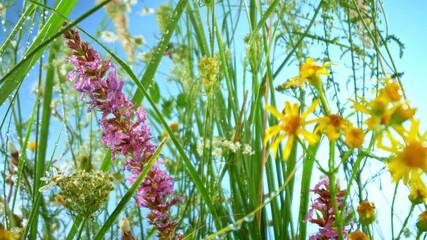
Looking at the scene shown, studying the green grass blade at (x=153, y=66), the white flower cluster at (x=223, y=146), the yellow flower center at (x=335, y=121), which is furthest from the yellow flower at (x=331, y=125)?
the white flower cluster at (x=223, y=146)

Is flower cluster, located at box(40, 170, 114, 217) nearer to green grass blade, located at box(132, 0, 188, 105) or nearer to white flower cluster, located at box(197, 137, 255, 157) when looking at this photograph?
green grass blade, located at box(132, 0, 188, 105)

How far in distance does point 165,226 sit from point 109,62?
24cm

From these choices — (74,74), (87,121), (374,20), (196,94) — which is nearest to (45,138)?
(74,74)

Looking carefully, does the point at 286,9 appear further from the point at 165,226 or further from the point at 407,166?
the point at 407,166

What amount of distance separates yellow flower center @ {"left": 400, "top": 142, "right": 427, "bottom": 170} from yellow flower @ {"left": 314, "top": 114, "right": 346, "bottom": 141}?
0.20 feet

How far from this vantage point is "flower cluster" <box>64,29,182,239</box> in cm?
80

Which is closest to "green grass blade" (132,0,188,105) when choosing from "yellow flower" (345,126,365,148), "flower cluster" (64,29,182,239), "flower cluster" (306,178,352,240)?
"flower cluster" (64,29,182,239)

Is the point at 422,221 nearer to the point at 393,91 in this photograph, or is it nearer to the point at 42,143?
the point at 393,91

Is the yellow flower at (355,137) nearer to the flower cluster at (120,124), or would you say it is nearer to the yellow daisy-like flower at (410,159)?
the yellow daisy-like flower at (410,159)

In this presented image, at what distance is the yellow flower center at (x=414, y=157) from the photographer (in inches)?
20.7

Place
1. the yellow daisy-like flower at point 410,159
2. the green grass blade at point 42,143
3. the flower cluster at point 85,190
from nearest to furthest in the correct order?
the yellow daisy-like flower at point 410,159
the flower cluster at point 85,190
the green grass blade at point 42,143

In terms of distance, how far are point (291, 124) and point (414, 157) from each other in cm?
11

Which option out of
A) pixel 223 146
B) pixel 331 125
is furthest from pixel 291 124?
pixel 223 146

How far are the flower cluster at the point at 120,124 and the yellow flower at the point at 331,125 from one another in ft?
1.06
